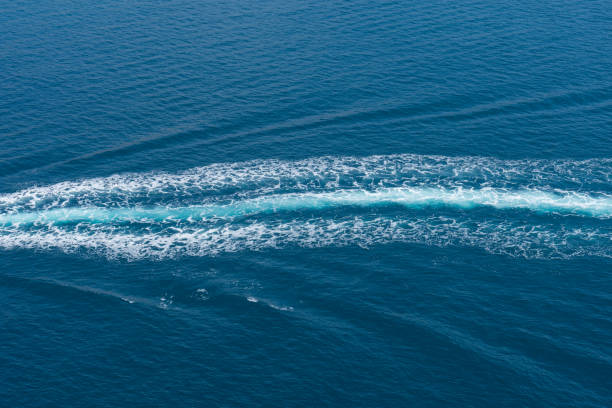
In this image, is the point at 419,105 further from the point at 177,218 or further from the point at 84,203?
the point at 84,203

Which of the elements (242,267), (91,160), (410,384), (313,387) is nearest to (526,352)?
(410,384)

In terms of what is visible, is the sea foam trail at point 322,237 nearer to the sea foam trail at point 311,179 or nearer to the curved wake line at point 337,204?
the curved wake line at point 337,204

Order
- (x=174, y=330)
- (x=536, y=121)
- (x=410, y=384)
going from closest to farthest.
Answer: (x=410, y=384), (x=174, y=330), (x=536, y=121)

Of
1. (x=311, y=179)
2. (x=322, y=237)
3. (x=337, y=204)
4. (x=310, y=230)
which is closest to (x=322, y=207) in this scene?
(x=337, y=204)

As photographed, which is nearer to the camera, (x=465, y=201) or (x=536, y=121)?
(x=465, y=201)

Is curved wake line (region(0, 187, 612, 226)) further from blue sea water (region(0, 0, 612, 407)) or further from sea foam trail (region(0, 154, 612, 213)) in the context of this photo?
sea foam trail (region(0, 154, 612, 213))

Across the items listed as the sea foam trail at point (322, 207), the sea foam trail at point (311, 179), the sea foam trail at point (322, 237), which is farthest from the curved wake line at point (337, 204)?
the sea foam trail at point (322, 237)

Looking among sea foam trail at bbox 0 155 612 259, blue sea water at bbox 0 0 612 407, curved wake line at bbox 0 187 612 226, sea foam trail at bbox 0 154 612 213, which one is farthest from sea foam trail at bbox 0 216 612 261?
sea foam trail at bbox 0 154 612 213
